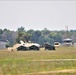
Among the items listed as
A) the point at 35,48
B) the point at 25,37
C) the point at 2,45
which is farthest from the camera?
the point at 25,37

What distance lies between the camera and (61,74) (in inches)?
1000

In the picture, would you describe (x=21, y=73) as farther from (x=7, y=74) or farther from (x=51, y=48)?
(x=51, y=48)

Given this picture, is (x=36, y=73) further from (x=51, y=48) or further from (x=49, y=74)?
(x=51, y=48)

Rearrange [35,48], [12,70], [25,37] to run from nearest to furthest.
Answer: [12,70]
[35,48]
[25,37]

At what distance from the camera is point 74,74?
2542 centimetres

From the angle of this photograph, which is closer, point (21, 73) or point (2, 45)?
point (21, 73)

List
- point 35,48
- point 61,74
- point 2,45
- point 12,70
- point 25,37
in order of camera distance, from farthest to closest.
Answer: point 25,37
point 2,45
point 35,48
point 12,70
point 61,74

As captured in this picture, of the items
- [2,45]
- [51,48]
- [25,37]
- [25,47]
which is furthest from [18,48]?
[25,37]

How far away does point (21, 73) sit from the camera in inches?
1045

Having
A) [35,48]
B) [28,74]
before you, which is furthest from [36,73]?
[35,48]

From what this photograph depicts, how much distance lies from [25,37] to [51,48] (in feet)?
213

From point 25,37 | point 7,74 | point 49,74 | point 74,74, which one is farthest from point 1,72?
point 25,37

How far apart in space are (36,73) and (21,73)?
111cm

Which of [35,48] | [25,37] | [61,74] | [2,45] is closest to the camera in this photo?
[61,74]
